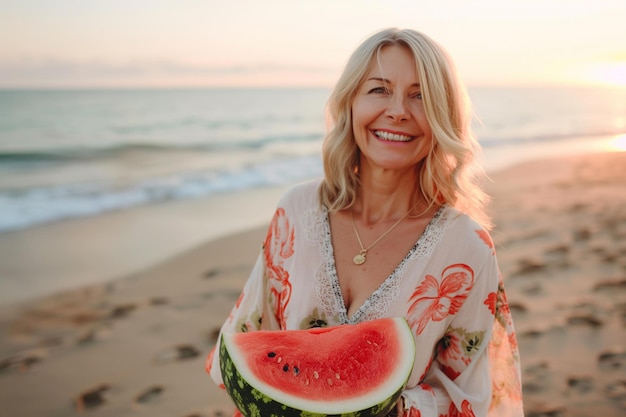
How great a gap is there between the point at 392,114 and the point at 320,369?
1.02m

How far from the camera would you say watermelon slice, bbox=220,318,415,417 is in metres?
1.71

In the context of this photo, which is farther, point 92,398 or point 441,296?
point 92,398

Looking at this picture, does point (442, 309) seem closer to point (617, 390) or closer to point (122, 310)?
point (617, 390)

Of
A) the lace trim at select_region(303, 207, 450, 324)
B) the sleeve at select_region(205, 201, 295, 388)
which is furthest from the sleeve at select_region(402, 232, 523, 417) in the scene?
the sleeve at select_region(205, 201, 295, 388)

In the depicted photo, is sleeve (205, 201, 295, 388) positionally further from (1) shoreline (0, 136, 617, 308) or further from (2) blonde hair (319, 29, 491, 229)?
(1) shoreline (0, 136, 617, 308)

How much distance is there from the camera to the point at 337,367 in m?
1.88

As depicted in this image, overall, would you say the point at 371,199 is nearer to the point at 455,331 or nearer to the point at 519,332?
the point at 455,331

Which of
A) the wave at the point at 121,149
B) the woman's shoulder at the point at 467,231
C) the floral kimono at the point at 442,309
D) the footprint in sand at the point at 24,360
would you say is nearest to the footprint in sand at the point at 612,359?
the floral kimono at the point at 442,309

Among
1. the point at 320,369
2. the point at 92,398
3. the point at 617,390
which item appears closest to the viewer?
the point at 320,369

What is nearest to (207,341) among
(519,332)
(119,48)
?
(519,332)

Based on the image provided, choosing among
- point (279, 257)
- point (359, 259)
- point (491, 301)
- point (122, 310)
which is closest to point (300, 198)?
point (279, 257)

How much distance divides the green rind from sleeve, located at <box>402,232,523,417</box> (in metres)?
0.45

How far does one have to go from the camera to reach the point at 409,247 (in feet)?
7.79

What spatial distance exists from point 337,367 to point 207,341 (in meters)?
2.86
